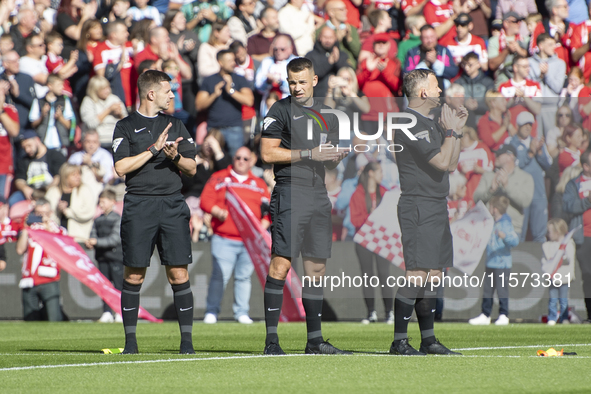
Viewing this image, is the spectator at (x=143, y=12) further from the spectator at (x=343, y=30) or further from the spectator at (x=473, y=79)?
the spectator at (x=473, y=79)

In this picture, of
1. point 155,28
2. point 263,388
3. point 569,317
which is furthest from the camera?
point 155,28

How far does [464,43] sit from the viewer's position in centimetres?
1550

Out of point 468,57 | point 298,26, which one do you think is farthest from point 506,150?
point 298,26

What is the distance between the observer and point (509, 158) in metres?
13.1

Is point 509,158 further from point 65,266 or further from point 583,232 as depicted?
point 65,266

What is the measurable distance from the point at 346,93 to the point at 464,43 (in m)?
2.58

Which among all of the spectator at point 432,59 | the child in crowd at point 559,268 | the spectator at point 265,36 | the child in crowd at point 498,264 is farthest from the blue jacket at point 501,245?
the spectator at point 265,36

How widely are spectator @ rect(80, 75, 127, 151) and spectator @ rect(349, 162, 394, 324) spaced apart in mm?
4816

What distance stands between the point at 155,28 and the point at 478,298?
23.6 feet

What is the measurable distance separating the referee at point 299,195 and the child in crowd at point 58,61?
975 centimetres

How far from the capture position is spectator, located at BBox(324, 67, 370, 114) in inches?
556

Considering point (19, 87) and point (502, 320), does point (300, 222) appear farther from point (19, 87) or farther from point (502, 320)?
point (19, 87)

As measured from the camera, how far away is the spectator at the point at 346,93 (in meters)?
14.1

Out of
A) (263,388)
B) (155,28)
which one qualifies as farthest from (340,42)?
(263,388)
